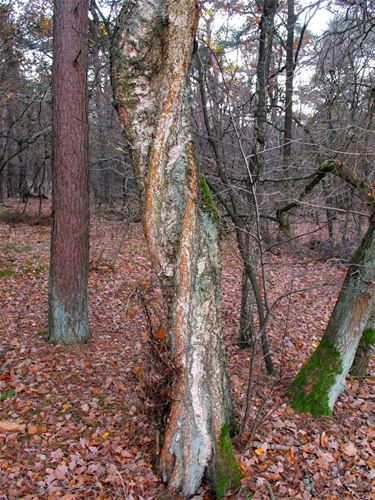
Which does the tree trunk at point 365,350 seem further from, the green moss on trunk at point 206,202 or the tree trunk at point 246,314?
the green moss on trunk at point 206,202

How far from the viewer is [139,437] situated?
430cm

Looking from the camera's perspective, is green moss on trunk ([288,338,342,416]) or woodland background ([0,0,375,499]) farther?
green moss on trunk ([288,338,342,416])

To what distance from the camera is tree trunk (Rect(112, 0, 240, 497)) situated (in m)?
3.33

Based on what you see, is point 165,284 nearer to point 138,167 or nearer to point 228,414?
point 138,167

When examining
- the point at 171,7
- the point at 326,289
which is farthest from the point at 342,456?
the point at 326,289

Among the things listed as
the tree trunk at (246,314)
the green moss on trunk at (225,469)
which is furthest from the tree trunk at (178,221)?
the tree trunk at (246,314)

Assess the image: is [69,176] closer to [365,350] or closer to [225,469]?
[225,469]

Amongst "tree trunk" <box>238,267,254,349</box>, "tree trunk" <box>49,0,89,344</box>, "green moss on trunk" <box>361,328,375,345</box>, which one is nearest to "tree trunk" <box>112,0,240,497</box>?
"tree trunk" <box>238,267,254,349</box>

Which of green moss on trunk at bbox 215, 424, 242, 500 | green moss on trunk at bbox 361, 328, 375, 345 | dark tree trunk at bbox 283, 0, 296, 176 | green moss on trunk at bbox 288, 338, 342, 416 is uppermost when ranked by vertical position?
dark tree trunk at bbox 283, 0, 296, 176

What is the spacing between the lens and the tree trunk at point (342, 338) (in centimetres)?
462

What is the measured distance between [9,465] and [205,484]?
1.86 meters

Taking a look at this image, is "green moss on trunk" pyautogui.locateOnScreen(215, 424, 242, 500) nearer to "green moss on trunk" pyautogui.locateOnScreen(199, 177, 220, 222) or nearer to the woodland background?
the woodland background

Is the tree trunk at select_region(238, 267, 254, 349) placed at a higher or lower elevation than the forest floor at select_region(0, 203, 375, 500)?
higher

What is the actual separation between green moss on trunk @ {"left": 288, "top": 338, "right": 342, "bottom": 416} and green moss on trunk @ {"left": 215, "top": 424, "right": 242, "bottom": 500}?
126 centimetres
